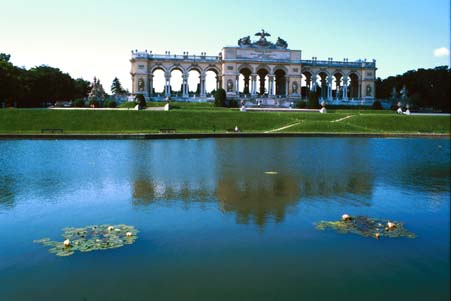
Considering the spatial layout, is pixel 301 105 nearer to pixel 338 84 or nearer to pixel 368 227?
pixel 338 84

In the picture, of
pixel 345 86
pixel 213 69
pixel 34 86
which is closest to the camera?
pixel 34 86

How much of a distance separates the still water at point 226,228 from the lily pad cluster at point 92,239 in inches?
9.7

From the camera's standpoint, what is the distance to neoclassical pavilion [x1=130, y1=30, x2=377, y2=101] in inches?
3196

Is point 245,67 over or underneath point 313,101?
over

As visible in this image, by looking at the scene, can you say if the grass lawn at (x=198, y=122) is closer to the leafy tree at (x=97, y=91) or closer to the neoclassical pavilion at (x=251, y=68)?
the leafy tree at (x=97, y=91)

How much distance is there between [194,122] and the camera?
152 feet

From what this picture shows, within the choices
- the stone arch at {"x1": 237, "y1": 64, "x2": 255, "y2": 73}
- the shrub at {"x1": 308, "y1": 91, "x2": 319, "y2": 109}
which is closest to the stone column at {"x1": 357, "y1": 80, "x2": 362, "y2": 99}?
the shrub at {"x1": 308, "y1": 91, "x2": 319, "y2": 109}

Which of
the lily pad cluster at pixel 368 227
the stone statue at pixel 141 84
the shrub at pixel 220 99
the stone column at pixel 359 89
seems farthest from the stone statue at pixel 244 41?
the lily pad cluster at pixel 368 227

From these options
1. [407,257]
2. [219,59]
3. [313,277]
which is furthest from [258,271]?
[219,59]

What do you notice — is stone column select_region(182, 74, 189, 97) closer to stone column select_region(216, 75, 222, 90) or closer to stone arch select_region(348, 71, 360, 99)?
stone column select_region(216, 75, 222, 90)

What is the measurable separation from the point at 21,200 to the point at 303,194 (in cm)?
901

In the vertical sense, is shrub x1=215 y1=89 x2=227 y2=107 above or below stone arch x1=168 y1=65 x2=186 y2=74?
below

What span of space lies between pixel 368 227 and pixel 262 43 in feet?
245

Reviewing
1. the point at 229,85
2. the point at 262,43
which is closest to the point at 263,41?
the point at 262,43
